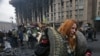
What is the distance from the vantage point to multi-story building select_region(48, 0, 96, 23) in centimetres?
5487

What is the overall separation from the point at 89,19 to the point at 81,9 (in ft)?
8.51

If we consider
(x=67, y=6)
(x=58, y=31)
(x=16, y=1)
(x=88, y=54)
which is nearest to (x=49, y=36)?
(x=58, y=31)

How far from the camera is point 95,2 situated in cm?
5538

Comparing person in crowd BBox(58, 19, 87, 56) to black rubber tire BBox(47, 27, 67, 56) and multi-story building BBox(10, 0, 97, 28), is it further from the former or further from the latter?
multi-story building BBox(10, 0, 97, 28)

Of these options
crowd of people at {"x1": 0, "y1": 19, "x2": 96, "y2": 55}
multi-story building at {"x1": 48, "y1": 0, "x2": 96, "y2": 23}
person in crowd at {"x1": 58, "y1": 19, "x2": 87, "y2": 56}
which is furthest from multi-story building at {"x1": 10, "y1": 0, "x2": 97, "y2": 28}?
person in crowd at {"x1": 58, "y1": 19, "x2": 87, "y2": 56}

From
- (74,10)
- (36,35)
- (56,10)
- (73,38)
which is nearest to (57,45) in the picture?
(73,38)

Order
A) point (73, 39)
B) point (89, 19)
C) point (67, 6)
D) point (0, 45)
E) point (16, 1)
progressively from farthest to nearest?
point (16, 1) < point (67, 6) < point (89, 19) < point (0, 45) < point (73, 39)

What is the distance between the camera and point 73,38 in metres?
3.60

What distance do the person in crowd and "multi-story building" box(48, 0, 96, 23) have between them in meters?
47.6

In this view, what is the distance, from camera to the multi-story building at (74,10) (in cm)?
5487

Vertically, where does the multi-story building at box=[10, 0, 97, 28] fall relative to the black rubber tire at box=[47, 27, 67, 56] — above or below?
above

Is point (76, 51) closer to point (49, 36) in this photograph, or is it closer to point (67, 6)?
point (49, 36)

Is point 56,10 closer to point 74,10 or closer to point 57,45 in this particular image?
point 74,10

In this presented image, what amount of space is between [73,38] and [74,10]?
54.3 meters
